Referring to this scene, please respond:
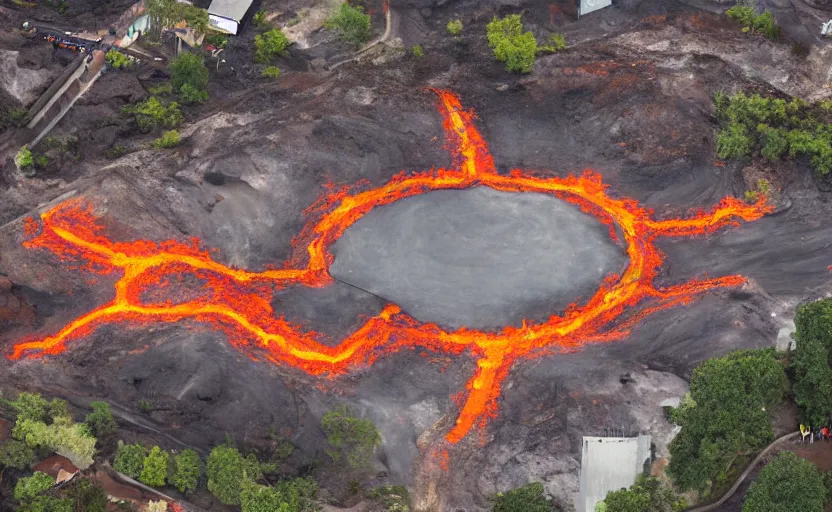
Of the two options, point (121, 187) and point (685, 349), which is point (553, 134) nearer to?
point (685, 349)

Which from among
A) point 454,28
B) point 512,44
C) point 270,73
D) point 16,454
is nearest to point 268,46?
point 270,73

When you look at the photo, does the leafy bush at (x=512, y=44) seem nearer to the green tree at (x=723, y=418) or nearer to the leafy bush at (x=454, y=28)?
the leafy bush at (x=454, y=28)

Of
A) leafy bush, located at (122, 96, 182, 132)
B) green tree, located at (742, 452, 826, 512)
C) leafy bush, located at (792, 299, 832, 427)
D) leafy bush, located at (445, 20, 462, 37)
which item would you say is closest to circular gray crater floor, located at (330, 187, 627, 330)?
leafy bush, located at (792, 299, 832, 427)

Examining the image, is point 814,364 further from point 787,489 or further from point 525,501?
point 525,501

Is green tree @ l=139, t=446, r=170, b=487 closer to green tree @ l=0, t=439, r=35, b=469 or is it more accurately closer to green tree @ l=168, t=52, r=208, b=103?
green tree @ l=0, t=439, r=35, b=469

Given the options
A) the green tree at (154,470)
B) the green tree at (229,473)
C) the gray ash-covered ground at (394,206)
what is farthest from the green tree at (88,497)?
Result: the gray ash-covered ground at (394,206)
